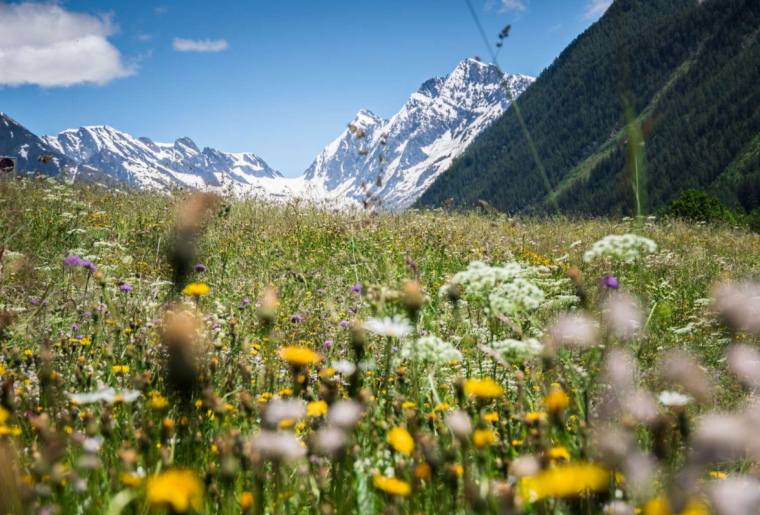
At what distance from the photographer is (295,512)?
4.61ft

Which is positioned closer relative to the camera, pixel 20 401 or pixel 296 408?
pixel 296 408

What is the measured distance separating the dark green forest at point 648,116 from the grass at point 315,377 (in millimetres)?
48141

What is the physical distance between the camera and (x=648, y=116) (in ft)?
287

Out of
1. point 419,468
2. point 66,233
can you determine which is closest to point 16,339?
point 419,468

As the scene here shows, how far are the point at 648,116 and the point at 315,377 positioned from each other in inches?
4148

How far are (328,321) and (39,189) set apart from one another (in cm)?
794

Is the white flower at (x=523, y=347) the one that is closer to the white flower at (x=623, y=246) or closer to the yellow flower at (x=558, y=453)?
the yellow flower at (x=558, y=453)

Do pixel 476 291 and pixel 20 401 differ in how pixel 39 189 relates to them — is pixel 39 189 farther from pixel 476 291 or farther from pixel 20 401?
pixel 476 291

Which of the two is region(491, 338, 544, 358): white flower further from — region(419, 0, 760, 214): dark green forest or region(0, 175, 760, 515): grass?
region(419, 0, 760, 214): dark green forest

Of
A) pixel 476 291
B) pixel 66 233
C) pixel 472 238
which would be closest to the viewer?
pixel 476 291

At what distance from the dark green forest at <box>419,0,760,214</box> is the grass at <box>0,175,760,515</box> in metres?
48.1

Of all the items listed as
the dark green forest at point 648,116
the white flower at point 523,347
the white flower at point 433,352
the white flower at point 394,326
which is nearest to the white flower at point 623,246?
the white flower at point 523,347

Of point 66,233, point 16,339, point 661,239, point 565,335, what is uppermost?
point 66,233

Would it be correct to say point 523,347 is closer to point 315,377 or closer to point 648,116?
point 315,377
